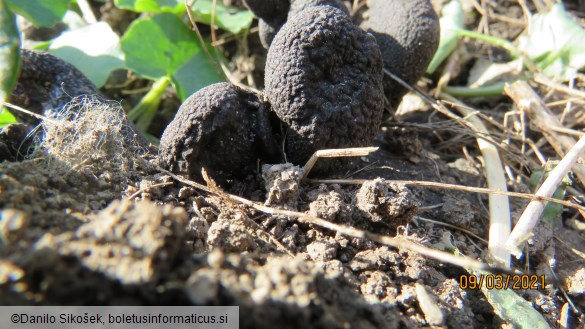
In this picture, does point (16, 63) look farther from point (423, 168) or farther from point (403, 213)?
point (423, 168)

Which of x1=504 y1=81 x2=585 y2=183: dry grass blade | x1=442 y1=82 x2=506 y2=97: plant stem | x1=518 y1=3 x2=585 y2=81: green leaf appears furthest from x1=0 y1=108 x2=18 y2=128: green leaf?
x1=518 y1=3 x2=585 y2=81: green leaf

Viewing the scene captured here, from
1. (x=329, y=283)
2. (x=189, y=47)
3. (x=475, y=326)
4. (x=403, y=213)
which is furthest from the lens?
(x=189, y=47)

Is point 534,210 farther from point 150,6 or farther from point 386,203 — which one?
point 150,6

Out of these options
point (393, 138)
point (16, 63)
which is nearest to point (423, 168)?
point (393, 138)

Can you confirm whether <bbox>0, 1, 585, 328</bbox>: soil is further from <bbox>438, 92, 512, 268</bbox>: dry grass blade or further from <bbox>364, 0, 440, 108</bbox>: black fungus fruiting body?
<bbox>364, 0, 440, 108</bbox>: black fungus fruiting body

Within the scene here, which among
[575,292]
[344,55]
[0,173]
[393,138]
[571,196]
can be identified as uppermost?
[344,55]

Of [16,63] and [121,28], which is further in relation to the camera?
[121,28]

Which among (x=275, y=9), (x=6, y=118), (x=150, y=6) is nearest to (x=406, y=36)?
(x=275, y=9)
